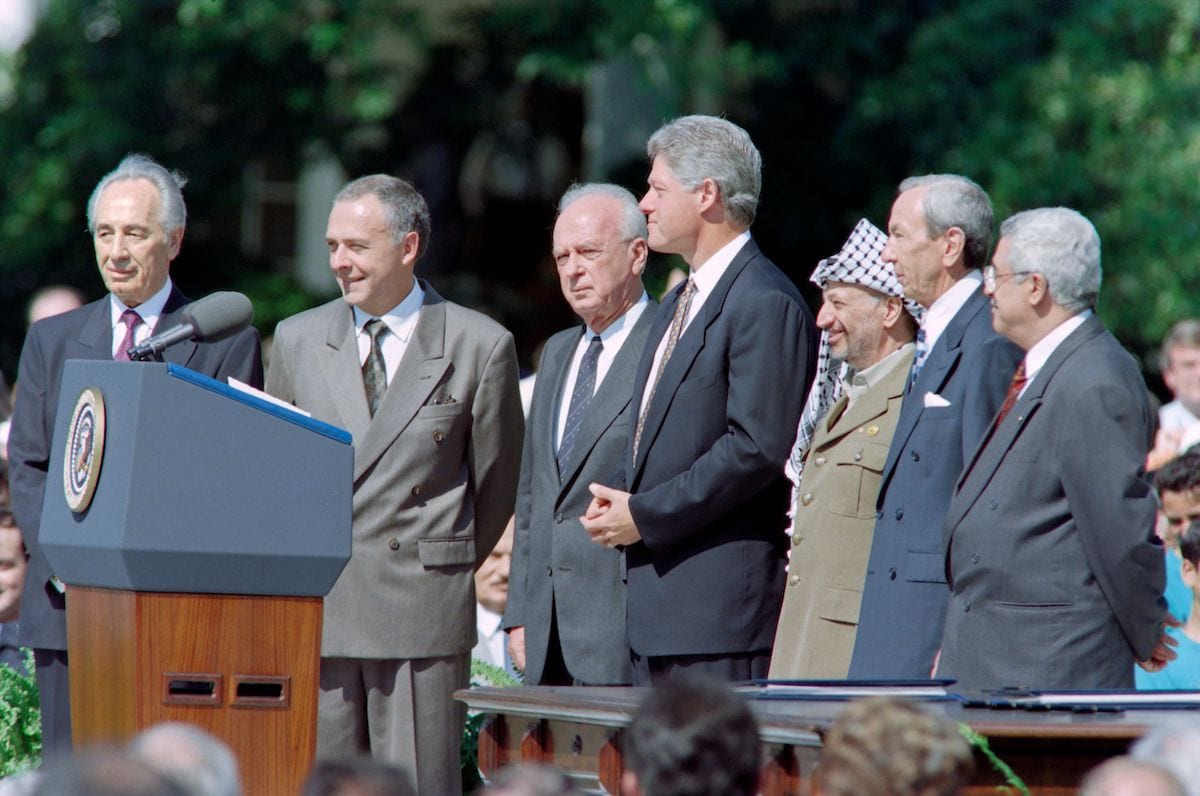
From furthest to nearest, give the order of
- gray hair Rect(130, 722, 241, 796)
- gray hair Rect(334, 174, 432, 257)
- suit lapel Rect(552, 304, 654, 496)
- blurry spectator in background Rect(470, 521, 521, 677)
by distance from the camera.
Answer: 1. blurry spectator in background Rect(470, 521, 521, 677)
2. gray hair Rect(334, 174, 432, 257)
3. suit lapel Rect(552, 304, 654, 496)
4. gray hair Rect(130, 722, 241, 796)

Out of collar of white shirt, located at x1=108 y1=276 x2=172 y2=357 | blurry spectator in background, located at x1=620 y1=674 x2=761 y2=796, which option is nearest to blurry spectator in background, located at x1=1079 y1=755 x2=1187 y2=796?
blurry spectator in background, located at x1=620 y1=674 x2=761 y2=796

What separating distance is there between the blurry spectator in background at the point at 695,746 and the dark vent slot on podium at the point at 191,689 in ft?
5.13

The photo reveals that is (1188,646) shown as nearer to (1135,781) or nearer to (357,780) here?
(1135,781)

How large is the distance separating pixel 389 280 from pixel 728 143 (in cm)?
113

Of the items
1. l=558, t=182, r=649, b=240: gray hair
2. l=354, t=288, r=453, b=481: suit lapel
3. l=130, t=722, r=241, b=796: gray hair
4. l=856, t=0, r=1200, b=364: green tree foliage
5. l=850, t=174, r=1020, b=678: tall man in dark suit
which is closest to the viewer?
l=130, t=722, r=241, b=796: gray hair

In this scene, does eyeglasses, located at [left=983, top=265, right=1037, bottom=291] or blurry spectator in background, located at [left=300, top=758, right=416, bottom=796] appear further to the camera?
eyeglasses, located at [left=983, top=265, right=1037, bottom=291]

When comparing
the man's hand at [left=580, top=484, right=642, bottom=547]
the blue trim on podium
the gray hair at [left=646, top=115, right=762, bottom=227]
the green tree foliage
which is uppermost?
the green tree foliage

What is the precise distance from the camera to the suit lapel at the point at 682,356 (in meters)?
5.82

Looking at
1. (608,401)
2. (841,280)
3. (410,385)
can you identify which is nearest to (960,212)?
(841,280)

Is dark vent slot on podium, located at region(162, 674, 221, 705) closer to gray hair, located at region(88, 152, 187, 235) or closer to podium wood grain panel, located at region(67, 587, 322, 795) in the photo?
podium wood grain panel, located at region(67, 587, 322, 795)

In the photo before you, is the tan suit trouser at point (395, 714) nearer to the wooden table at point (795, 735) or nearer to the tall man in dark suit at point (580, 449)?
the tall man in dark suit at point (580, 449)

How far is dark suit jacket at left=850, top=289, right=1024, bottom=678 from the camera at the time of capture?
550 centimetres

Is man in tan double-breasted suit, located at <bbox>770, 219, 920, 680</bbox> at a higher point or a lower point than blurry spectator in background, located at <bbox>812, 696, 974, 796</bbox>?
higher

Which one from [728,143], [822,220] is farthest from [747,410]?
[822,220]
